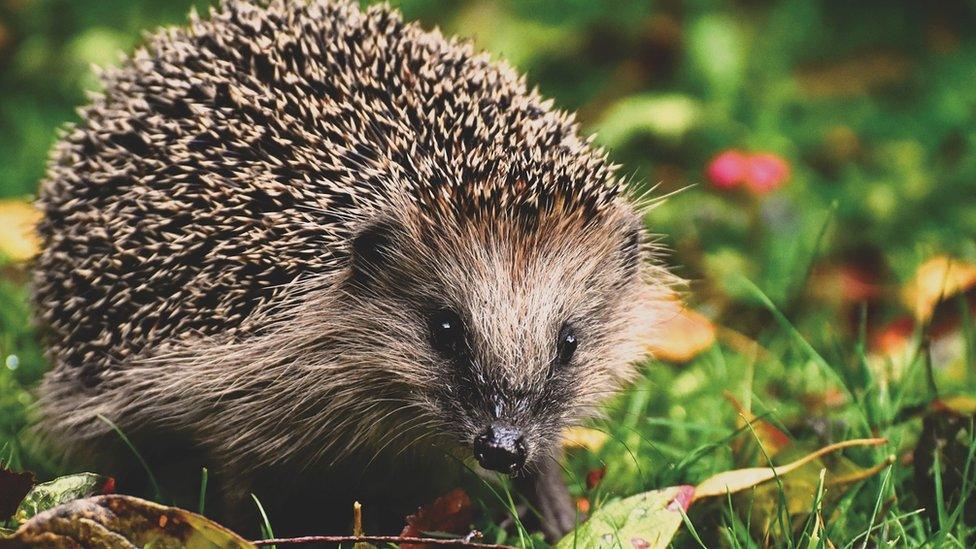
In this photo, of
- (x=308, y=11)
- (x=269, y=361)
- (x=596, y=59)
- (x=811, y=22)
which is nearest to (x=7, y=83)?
(x=596, y=59)

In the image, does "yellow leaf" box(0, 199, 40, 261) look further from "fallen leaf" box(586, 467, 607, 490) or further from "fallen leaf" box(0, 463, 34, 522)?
"fallen leaf" box(586, 467, 607, 490)

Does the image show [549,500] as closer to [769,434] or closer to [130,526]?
[769,434]

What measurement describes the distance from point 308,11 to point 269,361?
1040mm

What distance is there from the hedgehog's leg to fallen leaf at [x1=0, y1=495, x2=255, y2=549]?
1002 millimetres

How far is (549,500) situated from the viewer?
2961 millimetres

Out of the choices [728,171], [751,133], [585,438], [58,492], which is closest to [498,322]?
[585,438]

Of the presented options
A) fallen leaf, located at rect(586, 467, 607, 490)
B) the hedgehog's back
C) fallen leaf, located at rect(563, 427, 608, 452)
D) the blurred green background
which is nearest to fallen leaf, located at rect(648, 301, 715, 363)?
the blurred green background

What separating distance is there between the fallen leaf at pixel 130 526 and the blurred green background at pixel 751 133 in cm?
137

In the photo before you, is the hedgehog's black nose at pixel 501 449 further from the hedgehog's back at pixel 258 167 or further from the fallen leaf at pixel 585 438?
the hedgehog's back at pixel 258 167

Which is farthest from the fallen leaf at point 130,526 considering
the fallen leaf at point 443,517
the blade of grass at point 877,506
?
the blade of grass at point 877,506

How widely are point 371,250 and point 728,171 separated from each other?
2.51 m

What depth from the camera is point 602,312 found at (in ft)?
9.62

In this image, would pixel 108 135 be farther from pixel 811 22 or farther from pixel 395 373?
pixel 811 22

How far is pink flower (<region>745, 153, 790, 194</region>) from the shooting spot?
4770 mm
